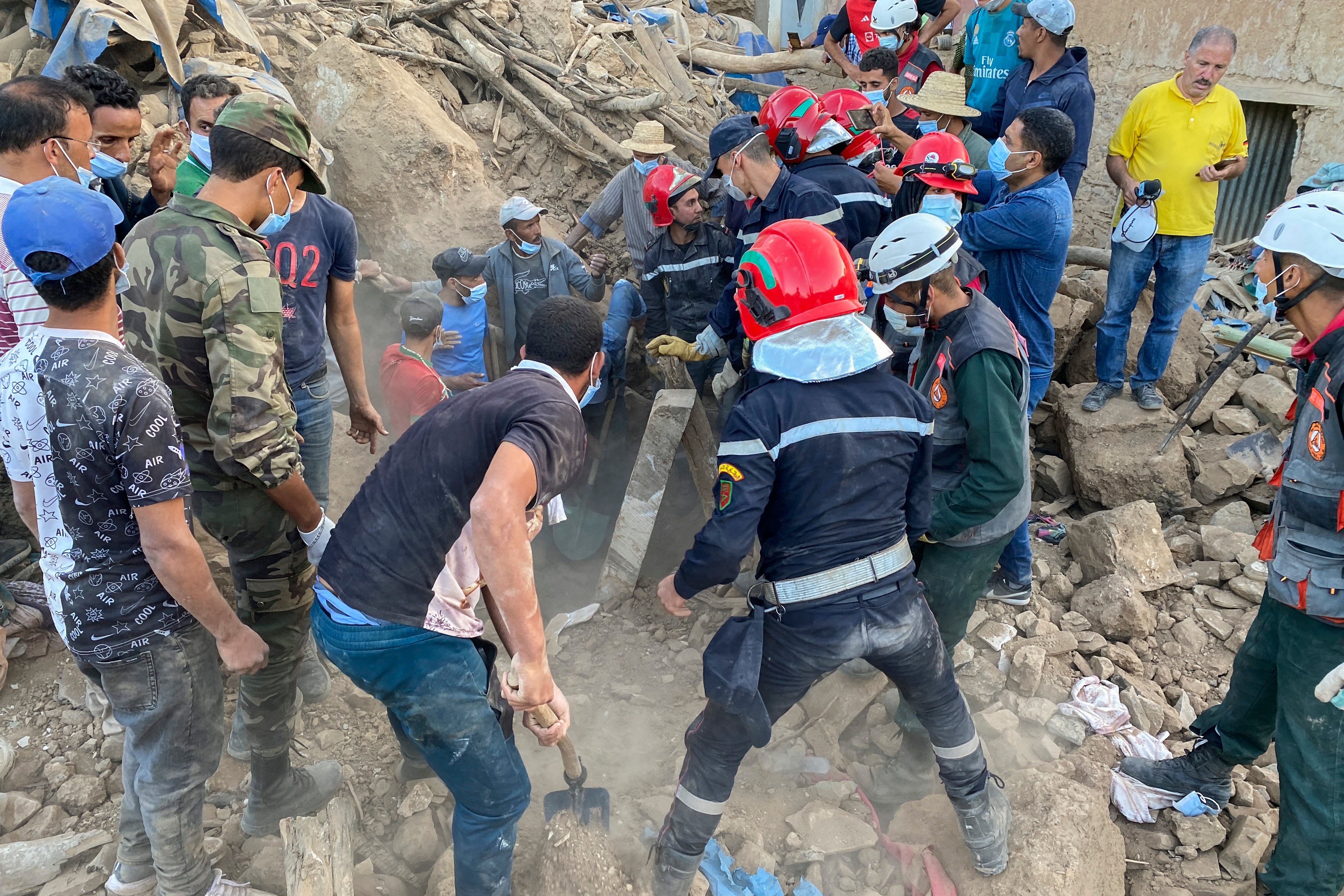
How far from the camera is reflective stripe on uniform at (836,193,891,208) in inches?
192

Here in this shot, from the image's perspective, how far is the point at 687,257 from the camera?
5.60 m

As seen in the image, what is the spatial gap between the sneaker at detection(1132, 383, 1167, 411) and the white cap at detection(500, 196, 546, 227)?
169 inches

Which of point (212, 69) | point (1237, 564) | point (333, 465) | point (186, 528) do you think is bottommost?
point (1237, 564)

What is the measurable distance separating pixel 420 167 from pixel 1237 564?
20.1ft

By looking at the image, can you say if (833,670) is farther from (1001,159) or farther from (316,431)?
(1001,159)

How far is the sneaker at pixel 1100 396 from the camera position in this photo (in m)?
5.95

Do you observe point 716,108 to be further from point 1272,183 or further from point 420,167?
point 1272,183

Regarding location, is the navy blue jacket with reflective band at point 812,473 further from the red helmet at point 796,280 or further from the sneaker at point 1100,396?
the sneaker at point 1100,396

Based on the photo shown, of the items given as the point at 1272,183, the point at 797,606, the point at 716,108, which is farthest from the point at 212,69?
the point at 1272,183

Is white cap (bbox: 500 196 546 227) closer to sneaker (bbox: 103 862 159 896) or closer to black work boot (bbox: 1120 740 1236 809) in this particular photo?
sneaker (bbox: 103 862 159 896)

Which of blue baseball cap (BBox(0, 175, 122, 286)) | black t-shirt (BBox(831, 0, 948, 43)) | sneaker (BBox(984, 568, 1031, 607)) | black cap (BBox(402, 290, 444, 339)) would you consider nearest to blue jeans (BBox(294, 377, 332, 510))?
black cap (BBox(402, 290, 444, 339))

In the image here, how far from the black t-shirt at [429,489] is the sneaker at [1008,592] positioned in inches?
118

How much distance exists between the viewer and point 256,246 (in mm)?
2879

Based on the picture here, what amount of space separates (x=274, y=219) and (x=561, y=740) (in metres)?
2.12
